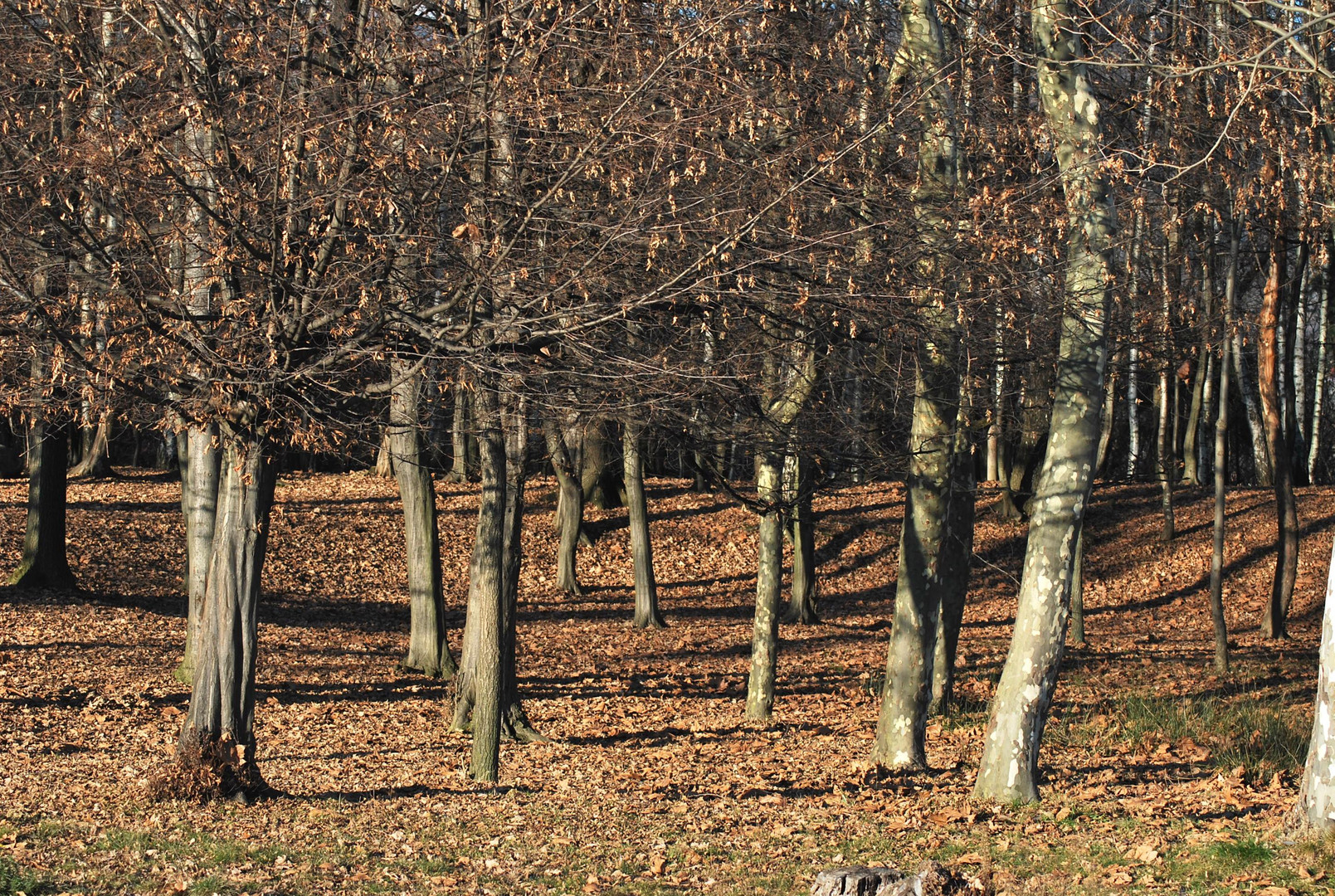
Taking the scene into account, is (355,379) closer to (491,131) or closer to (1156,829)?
(491,131)

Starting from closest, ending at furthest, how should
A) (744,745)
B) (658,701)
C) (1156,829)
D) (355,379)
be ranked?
(1156,829) → (355,379) → (744,745) → (658,701)

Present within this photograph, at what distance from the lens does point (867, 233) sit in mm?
8297

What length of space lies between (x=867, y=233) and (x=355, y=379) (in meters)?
3.59

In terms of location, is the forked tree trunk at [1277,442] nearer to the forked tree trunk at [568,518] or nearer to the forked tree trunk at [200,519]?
the forked tree trunk at [568,518]

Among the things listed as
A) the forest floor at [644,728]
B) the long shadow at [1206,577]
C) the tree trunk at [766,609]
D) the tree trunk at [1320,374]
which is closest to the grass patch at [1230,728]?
the forest floor at [644,728]

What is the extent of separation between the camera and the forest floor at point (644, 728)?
21.2 ft

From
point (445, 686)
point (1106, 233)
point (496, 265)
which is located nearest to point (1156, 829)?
point (1106, 233)

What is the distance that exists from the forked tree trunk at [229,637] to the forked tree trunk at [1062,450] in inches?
197

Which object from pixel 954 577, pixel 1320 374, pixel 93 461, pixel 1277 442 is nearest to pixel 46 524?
pixel 93 461

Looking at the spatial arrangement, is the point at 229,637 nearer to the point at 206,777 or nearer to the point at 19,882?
the point at 206,777

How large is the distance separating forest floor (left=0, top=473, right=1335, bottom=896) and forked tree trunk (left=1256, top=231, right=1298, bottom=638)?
739mm

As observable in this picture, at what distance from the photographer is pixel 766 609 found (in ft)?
42.1

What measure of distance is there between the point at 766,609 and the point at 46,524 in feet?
35.0

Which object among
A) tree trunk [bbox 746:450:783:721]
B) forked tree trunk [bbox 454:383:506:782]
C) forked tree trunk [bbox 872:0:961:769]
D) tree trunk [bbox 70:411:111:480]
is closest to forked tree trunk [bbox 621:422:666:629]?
tree trunk [bbox 746:450:783:721]
